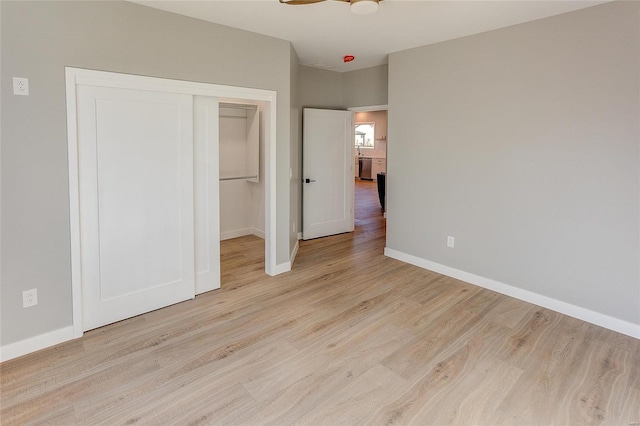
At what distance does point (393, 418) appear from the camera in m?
1.97

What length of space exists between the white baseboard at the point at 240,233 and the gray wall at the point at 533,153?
94.1 inches

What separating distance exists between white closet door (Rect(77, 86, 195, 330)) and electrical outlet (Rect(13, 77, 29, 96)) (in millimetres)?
304

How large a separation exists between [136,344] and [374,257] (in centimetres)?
296

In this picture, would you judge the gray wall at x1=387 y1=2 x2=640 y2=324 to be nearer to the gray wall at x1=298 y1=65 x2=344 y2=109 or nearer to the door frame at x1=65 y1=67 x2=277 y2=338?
the gray wall at x1=298 y1=65 x2=344 y2=109

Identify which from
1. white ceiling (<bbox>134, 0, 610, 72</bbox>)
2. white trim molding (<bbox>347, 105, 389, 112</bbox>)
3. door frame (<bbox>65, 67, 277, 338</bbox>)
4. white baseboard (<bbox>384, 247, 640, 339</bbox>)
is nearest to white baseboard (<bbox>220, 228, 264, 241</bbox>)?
white baseboard (<bbox>384, 247, 640, 339</bbox>)

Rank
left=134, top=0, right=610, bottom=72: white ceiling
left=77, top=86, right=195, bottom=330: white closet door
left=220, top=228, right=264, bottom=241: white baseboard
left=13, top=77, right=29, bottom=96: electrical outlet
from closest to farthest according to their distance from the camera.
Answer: left=13, top=77, right=29, bottom=96: electrical outlet → left=77, top=86, right=195, bottom=330: white closet door → left=134, top=0, right=610, bottom=72: white ceiling → left=220, top=228, right=264, bottom=241: white baseboard

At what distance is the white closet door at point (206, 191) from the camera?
11.1 ft

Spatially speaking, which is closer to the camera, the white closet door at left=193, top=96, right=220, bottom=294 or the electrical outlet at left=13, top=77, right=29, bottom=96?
the electrical outlet at left=13, top=77, right=29, bottom=96

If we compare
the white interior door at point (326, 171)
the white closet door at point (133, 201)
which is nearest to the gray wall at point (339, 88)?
the white interior door at point (326, 171)

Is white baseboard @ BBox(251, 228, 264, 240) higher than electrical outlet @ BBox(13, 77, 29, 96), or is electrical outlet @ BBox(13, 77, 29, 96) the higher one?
electrical outlet @ BBox(13, 77, 29, 96)

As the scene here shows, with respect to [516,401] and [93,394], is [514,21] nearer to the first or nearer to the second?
[516,401]

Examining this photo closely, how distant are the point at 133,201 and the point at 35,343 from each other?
120 centimetres

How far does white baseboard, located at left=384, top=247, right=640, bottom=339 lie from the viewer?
2.93m

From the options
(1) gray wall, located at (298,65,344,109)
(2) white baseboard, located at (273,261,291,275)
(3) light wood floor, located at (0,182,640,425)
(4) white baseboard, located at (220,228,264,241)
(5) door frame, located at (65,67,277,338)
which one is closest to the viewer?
(3) light wood floor, located at (0,182,640,425)
